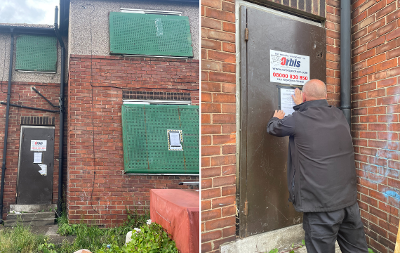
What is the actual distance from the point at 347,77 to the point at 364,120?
556 millimetres

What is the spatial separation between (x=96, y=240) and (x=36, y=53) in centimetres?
590

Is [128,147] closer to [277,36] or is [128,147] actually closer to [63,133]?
[63,133]

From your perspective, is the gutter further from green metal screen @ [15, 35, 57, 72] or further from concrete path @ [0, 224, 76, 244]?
A: concrete path @ [0, 224, 76, 244]

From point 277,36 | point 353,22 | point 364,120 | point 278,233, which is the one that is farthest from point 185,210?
point 353,22

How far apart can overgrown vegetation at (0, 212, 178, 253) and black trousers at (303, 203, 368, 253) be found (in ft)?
5.21

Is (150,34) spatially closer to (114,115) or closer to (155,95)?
(155,95)

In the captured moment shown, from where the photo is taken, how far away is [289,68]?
3.17 m

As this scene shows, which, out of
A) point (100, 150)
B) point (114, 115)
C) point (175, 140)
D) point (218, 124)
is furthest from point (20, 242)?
point (218, 124)

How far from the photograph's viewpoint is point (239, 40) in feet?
9.56

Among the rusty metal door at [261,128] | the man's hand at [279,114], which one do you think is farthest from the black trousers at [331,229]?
the man's hand at [279,114]

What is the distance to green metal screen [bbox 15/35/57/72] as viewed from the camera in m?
8.39

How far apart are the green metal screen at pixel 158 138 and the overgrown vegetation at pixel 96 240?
4.08ft

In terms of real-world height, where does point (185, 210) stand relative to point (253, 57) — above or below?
below

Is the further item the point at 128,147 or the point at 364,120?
the point at 128,147
